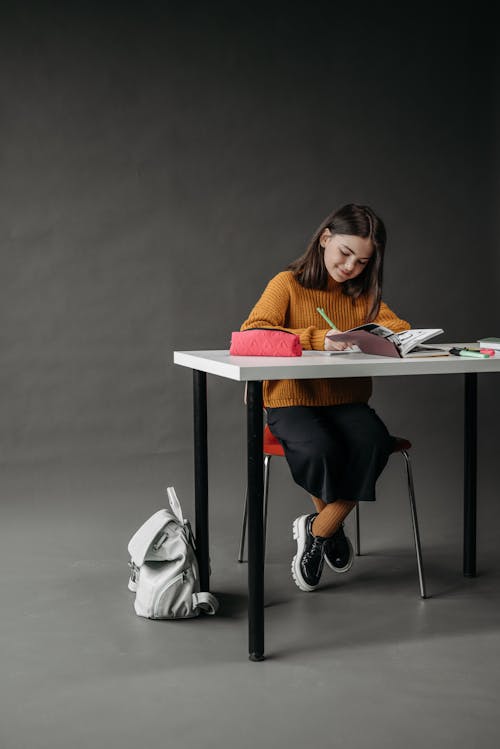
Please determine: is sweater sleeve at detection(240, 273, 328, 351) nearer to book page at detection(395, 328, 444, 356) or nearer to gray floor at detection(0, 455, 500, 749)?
book page at detection(395, 328, 444, 356)

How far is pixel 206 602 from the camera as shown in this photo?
7.78ft

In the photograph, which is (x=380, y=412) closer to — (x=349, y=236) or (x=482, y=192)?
(x=482, y=192)

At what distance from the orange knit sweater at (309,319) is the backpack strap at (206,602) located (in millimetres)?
620

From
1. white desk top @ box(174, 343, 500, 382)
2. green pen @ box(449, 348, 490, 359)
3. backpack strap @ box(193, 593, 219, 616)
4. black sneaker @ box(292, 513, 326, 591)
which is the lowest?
backpack strap @ box(193, 593, 219, 616)

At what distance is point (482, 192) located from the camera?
478 centimetres

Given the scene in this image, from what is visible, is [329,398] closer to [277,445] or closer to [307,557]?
[277,445]

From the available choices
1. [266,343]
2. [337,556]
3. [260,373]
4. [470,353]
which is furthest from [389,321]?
[260,373]

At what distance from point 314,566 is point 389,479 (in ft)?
4.98

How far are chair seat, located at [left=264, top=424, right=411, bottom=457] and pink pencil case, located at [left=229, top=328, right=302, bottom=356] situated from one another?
404 mm

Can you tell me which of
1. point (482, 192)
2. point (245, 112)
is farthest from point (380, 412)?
point (245, 112)

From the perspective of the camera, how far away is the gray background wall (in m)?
4.36

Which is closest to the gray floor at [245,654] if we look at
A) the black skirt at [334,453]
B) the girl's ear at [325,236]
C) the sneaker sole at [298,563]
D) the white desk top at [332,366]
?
the sneaker sole at [298,563]

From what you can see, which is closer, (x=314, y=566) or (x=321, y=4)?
(x=314, y=566)

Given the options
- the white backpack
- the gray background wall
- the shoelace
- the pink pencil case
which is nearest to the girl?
the shoelace
